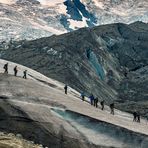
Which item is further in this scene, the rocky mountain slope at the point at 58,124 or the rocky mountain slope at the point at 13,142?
the rocky mountain slope at the point at 58,124

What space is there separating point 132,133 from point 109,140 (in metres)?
4.14

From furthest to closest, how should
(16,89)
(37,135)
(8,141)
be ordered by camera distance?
(16,89), (37,135), (8,141)

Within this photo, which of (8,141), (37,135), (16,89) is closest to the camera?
(8,141)

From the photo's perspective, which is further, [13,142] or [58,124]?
[58,124]

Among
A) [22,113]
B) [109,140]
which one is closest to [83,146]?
[109,140]

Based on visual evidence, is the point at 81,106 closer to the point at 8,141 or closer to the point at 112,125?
the point at 112,125

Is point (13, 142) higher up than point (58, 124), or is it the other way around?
point (58, 124)

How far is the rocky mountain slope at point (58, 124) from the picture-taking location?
95.5 meters

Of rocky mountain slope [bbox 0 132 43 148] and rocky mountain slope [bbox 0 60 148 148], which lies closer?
rocky mountain slope [bbox 0 132 43 148]

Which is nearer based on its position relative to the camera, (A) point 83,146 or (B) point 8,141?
(B) point 8,141

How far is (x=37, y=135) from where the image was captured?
95250mm

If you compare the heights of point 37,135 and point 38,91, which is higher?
point 38,91

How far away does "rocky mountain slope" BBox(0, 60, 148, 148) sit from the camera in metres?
95.5

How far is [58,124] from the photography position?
3851 inches
